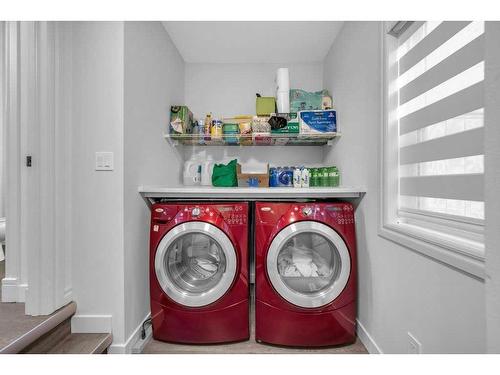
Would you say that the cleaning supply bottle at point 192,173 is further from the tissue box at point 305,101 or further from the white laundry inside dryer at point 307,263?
the white laundry inside dryer at point 307,263

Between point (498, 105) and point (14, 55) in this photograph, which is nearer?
point (498, 105)

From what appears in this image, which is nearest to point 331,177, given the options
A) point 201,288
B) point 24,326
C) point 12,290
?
point 201,288

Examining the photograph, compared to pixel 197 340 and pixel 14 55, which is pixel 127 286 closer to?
pixel 197 340

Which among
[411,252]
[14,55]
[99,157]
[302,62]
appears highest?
[302,62]

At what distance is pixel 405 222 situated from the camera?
130cm

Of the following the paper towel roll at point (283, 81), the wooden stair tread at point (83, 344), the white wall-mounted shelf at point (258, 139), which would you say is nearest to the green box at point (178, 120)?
the white wall-mounted shelf at point (258, 139)

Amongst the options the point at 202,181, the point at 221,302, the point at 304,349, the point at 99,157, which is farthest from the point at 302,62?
the point at 304,349

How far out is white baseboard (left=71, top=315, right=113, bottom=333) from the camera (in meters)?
1.44

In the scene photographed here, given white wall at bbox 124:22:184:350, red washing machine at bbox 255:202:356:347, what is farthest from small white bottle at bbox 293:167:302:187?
white wall at bbox 124:22:184:350

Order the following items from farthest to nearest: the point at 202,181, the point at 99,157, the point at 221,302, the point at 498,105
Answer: the point at 202,181 < the point at 221,302 < the point at 99,157 < the point at 498,105

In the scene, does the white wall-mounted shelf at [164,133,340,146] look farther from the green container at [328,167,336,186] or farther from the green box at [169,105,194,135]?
the green container at [328,167,336,186]

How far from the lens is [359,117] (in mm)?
1699

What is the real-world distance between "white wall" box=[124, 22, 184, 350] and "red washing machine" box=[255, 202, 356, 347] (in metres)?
0.77

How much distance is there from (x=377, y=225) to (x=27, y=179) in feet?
6.30
